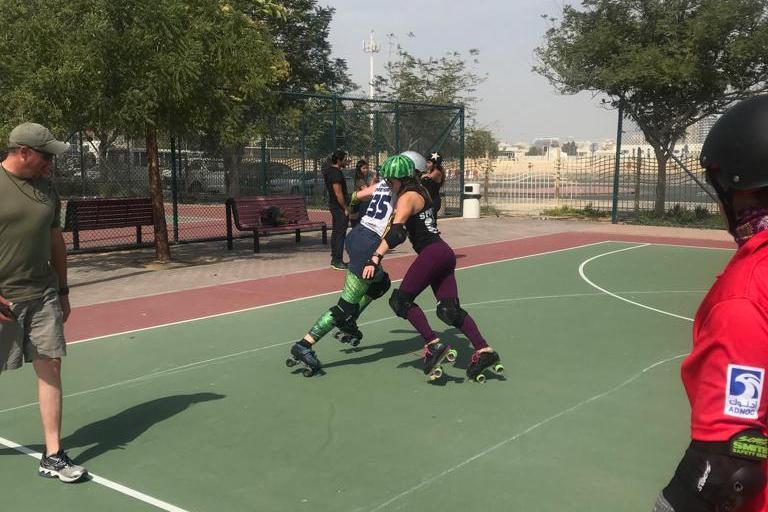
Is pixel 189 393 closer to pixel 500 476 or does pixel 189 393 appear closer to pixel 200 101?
pixel 500 476

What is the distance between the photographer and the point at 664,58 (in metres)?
19.4

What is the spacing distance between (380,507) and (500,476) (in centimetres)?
79

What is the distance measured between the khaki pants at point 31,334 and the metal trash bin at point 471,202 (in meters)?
18.7

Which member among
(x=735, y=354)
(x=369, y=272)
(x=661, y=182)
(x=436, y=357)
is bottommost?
(x=436, y=357)

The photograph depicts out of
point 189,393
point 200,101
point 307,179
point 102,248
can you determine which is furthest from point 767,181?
point 307,179

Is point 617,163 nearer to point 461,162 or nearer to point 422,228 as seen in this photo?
point 461,162

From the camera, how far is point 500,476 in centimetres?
429

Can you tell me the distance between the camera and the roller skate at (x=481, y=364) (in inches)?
234

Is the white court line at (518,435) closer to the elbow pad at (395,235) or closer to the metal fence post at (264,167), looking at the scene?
the elbow pad at (395,235)

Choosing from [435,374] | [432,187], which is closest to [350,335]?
[435,374]

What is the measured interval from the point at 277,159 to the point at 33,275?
50.0ft

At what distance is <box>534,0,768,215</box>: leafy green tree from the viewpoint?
18.9 metres

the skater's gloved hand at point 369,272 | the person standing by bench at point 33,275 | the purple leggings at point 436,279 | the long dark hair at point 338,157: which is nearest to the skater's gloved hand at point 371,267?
the skater's gloved hand at point 369,272

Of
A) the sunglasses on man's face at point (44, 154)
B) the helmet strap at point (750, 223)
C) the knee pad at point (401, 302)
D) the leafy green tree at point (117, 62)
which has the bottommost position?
the knee pad at point (401, 302)
